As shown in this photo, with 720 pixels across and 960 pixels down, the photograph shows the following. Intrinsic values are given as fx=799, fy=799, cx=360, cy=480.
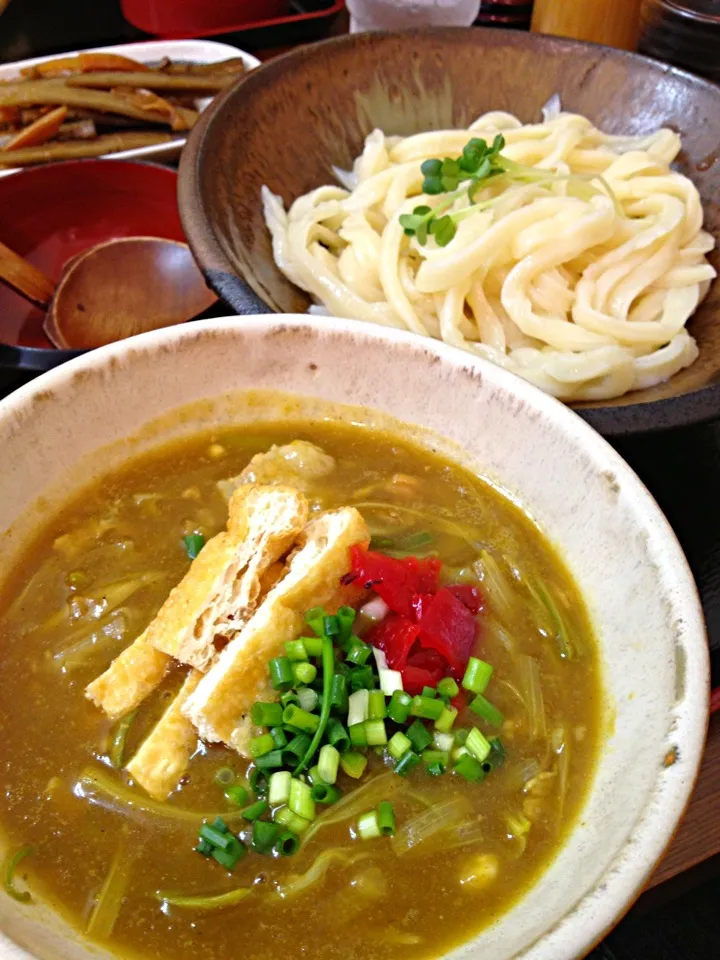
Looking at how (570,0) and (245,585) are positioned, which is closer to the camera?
(245,585)

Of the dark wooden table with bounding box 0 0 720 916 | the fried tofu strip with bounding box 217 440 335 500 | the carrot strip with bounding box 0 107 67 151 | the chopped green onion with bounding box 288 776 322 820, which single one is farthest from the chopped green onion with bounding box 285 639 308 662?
the carrot strip with bounding box 0 107 67 151

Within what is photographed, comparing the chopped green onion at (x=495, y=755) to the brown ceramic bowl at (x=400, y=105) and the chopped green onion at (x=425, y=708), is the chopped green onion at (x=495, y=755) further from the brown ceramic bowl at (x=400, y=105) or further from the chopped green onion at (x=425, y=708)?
A: the brown ceramic bowl at (x=400, y=105)

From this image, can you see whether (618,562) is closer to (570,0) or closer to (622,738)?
(622,738)

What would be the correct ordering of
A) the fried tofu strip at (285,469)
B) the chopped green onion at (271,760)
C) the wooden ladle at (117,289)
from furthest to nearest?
the wooden ladle at (117,289), the fried tofu strip at (285,469), the chopped green onion at (271,760)

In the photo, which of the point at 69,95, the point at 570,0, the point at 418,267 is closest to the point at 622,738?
the point at 418,267

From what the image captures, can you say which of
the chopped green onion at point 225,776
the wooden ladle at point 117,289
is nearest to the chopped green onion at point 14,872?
the chopped green onion at point 225,776

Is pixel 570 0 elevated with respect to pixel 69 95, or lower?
elevated

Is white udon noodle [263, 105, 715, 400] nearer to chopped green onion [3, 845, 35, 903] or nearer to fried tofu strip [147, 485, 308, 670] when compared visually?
fried tofu strip [147, 485, 308, 670]

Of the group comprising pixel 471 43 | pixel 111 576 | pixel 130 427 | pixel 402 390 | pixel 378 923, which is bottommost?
pixel 378 923

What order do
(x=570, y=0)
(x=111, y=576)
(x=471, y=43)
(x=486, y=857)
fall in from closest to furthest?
(x=486, y=857) < (x=111, y=576) < (x=471, y=43) < (x=570, y=0)
